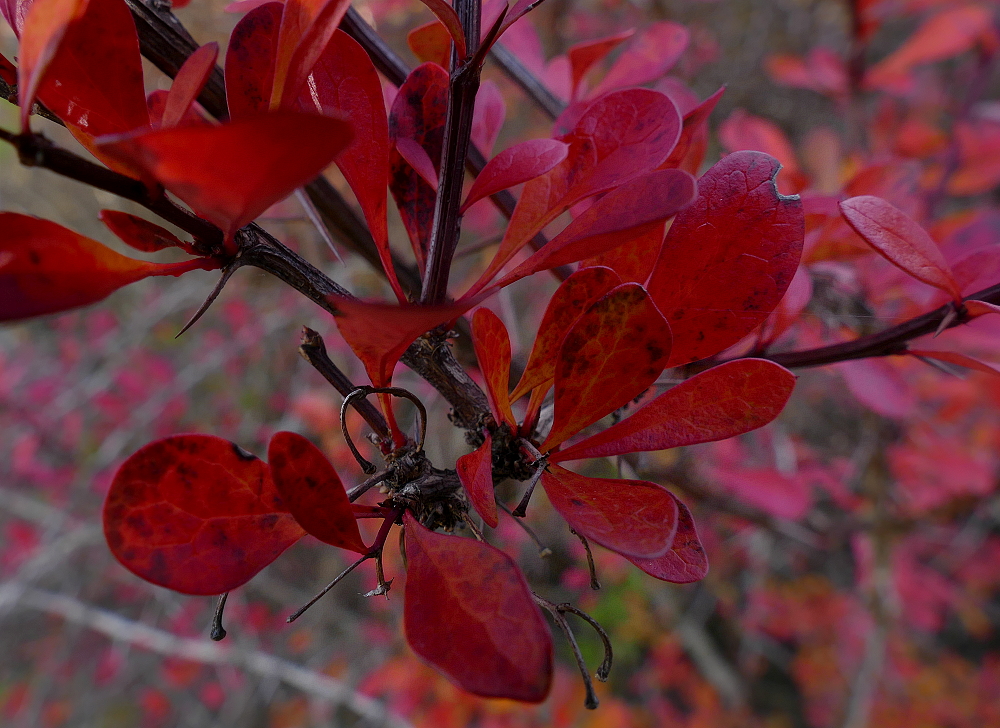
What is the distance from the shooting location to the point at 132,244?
26 centimetres

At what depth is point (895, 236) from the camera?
0.30 meters

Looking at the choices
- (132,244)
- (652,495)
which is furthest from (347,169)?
(652,495)

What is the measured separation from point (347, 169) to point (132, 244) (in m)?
0.10

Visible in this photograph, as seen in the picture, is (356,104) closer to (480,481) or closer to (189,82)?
(189,82)

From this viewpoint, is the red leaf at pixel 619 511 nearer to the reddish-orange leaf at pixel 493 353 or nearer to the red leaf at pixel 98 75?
the reddish-orange leaf at pixel 493 353

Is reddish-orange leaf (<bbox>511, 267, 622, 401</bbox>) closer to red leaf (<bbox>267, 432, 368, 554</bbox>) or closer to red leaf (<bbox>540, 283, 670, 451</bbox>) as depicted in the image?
red leaf (<bbox>540, 283, 670, 451</bbox>)

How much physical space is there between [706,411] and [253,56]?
274mm

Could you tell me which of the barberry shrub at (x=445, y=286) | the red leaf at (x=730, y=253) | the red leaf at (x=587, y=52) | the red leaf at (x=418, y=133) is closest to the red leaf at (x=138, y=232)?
the barberry shrub at (x=445, y=286)

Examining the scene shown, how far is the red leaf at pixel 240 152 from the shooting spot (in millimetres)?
152

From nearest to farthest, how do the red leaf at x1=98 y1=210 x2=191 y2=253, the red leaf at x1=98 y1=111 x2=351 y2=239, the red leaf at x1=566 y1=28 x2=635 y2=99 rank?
the red leaf at x1=98 y1=111 x2=351 y2=239 → the red leaf at x1=98 y1=210 x2=191 y2=253 → the red leaf at x1=566 y1=28 x2=635 y2=99

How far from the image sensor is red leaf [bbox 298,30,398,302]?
0.93 ft

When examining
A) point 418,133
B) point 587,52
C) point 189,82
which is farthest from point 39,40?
point 587,52

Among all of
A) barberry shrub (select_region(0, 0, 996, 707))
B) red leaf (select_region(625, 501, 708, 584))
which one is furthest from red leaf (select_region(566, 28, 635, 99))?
red leaf (select_region(625, 501, 708, 584))

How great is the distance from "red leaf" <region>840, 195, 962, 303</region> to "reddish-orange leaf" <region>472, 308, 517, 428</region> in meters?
0.18
